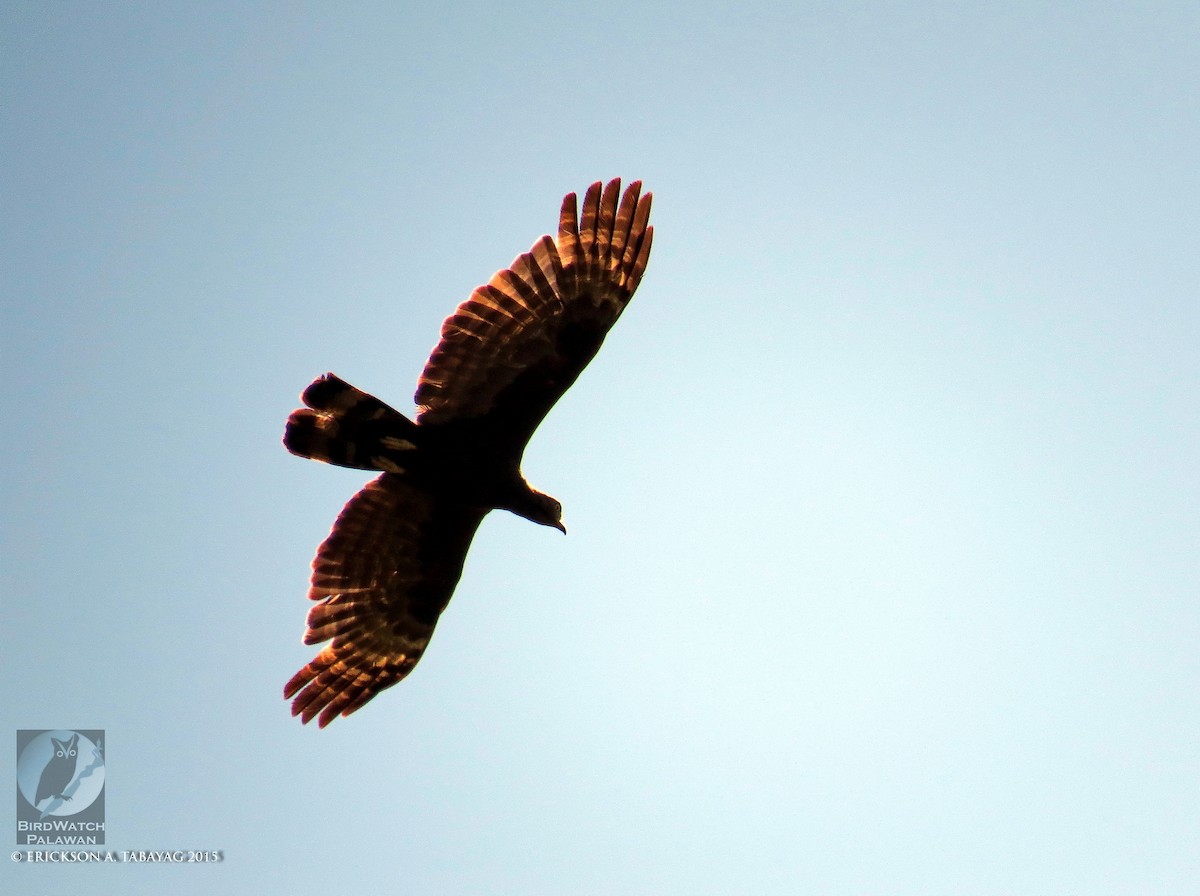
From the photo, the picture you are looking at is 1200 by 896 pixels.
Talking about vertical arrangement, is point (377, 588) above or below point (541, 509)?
below

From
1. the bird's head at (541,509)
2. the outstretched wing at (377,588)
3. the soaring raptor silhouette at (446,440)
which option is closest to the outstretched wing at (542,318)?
the soaring raptor silhouette at (446,440)

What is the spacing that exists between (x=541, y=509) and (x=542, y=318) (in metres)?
1.76

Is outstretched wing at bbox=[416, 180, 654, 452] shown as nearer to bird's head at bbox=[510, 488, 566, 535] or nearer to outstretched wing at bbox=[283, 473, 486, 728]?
bird's head at bbox=[510, 488, 566, 535]

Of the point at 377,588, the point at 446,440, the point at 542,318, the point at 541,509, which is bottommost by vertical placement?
the point at 377,588

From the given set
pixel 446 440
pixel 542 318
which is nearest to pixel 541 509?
pixel 446 440

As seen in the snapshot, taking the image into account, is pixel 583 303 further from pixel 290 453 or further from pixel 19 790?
pixel 19 790

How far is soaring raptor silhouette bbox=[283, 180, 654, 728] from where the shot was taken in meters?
7.72

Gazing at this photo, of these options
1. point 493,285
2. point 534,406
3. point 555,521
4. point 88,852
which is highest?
point 493,285

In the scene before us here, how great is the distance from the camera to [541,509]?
855cm

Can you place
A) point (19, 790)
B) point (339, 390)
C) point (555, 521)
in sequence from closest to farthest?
point (339, 390) < point (555, 521) < point (19, 790)

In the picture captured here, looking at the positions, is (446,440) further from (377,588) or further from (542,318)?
(377,588)

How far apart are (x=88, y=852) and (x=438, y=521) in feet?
24.6

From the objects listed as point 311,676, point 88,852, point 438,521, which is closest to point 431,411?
point 438,521

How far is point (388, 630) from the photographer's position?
902cm
